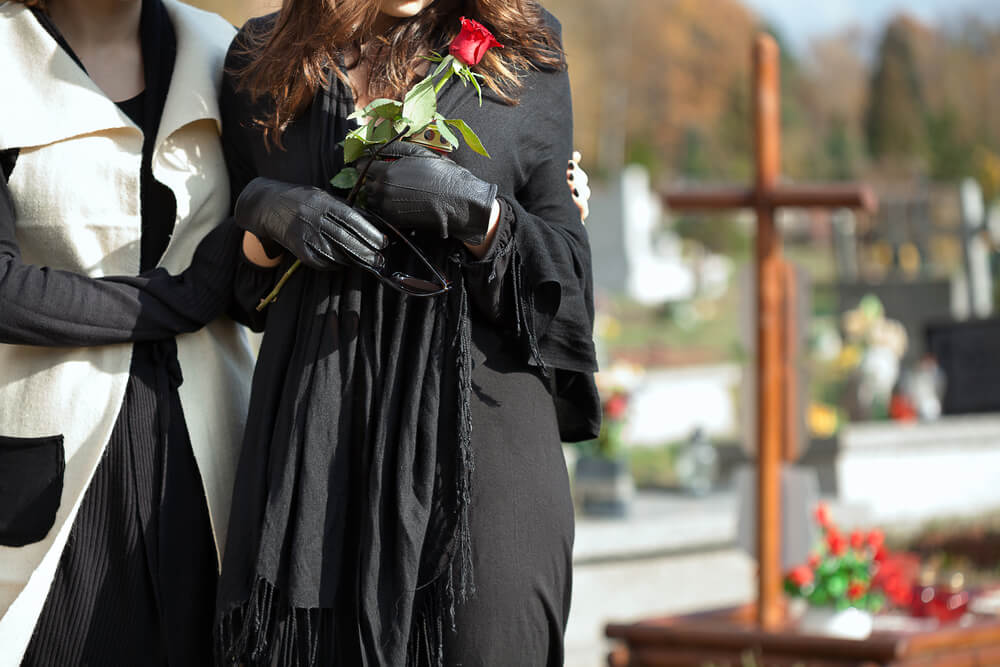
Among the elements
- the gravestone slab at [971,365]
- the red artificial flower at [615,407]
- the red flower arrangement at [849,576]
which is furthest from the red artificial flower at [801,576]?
the gravestone slab at [971,365]

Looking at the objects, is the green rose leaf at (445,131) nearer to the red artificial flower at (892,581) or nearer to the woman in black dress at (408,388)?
the woman in black dress at (408,388)

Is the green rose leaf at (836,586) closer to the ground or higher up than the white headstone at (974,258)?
closer to the ground

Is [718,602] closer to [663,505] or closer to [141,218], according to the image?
[663,505]

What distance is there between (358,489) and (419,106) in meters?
0.55

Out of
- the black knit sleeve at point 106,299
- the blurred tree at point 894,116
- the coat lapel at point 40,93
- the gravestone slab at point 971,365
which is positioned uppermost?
the blurred tree at point 894,116

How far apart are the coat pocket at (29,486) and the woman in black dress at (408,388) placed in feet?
0.93

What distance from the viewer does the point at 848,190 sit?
14.8ft

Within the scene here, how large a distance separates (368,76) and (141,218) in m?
0.42

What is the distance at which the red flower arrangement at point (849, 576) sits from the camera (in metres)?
4.66

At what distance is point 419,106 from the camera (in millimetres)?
1677

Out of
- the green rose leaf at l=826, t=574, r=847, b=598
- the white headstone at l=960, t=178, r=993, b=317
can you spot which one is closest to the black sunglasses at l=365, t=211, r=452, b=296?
the green rose leaf at l=826, t=574, r=847, b=598

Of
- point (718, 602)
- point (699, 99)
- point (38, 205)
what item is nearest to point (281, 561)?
point (38, 205)

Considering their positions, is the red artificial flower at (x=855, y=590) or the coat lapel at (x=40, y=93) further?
the red artificial flower at (x=855, y=590)

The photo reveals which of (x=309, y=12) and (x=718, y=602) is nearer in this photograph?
(x=309, y=12)
